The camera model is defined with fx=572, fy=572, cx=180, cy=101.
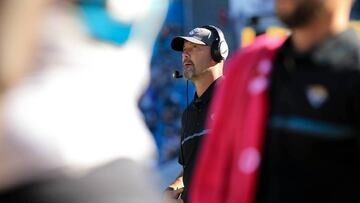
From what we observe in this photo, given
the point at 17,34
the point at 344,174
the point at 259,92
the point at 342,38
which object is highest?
the point at 17,34

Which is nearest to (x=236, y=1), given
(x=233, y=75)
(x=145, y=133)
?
(x=233, y=75)

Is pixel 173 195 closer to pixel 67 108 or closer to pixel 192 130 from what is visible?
pixel 192 130

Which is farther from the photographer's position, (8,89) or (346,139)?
(346,139)

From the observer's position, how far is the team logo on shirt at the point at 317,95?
4.84 feet

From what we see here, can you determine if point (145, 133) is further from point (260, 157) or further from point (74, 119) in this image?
point (260, 157)

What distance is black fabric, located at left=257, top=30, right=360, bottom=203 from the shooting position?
4.83ft

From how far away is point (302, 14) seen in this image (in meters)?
1.54

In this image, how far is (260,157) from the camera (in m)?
1.55

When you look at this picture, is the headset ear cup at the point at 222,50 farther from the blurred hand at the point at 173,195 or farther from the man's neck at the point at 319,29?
the man's neck at the point at 319,29

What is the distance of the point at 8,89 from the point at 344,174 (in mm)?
902

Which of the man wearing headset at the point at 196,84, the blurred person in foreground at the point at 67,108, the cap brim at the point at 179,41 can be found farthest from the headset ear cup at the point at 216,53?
the blurred person in foreground at the point at 67,108

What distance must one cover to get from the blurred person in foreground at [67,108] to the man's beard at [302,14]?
0.58 metres

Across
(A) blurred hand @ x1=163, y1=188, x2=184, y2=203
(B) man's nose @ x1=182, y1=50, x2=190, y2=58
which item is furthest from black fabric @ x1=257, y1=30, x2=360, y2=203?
(B) man's nose @ x1=182, y1=50, x2=190, y2=58

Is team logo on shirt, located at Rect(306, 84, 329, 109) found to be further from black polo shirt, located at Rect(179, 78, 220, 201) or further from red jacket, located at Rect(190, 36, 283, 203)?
black polo shirt, located at Rect(179, 78, 220, 201)
